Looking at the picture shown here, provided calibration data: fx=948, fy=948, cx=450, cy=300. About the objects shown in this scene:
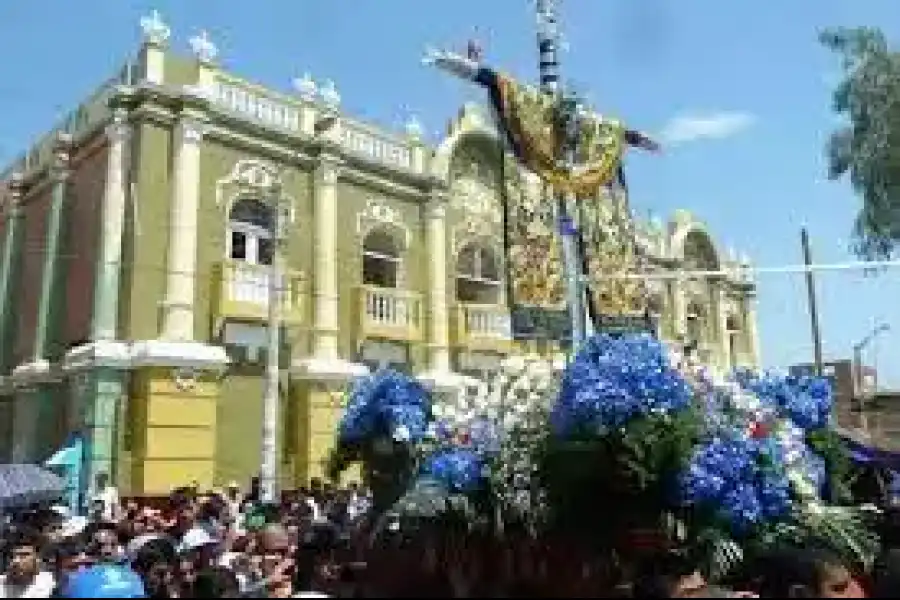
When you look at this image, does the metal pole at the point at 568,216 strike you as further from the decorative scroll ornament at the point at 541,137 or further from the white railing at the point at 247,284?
the white railing at the point at 247,284

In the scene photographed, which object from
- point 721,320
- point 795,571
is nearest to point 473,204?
point 721,320

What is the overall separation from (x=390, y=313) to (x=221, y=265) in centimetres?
408

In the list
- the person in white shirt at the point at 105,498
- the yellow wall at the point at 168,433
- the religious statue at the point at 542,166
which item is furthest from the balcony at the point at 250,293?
the religious statue at the point at 542,166

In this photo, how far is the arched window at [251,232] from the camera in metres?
18.0

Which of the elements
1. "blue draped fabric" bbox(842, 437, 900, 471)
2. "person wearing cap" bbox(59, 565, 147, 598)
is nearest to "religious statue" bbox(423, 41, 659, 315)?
"blue draped fabric" bbox(842, 437, 900, 471)

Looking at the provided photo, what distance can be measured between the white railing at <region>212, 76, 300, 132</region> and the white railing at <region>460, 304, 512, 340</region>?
18.3 ft

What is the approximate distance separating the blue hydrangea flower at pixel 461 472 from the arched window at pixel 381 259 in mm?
14051

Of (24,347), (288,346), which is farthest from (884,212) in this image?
(24,347)

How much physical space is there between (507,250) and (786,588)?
957 centimetres

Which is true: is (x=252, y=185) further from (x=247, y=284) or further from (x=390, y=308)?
(x=390, y=308)

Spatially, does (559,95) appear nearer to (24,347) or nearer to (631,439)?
(631,439)

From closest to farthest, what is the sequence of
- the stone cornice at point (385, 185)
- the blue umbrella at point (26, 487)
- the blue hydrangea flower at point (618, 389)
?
the blue hydrangea flower at point (618, 389)
the blue umbrella at point (26, 487)
the stone cornice at point (385, 185)

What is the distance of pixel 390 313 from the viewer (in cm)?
1975

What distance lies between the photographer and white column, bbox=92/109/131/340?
52.7 feet
